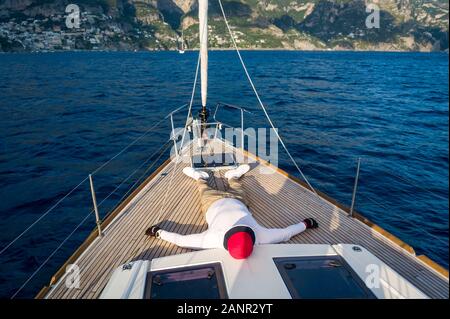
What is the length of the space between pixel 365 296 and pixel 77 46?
196337 millimetres

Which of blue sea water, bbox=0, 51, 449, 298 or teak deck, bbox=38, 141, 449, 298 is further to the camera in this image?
blue sea water, bbox=0, 51, 449, 298

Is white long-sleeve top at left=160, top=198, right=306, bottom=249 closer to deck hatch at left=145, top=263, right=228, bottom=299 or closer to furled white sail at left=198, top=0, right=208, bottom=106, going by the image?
deck hatch at left=145, top=263, right=228, bottom=299

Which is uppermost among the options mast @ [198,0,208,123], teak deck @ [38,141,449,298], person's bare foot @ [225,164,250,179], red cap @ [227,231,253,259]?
mast @ [198,0,208,123]

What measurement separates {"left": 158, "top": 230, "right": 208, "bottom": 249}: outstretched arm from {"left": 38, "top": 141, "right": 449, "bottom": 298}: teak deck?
180 mm

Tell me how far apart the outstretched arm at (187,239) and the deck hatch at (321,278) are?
136cm

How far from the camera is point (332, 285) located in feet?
13.6

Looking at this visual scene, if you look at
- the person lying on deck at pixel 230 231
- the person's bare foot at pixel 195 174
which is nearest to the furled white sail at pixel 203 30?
the person's bare foot at pixel 195 174

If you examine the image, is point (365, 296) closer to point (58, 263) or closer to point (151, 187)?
point (151, 187)

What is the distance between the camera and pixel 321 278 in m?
4.29

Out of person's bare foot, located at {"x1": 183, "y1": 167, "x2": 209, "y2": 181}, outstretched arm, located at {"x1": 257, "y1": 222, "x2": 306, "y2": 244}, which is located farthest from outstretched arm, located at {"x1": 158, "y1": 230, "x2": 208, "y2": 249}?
person's bare foot, located at {"x1": 183, "y1": 167, "x2": 209, "y2": 181}

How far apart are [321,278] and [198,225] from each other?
316 centimetres

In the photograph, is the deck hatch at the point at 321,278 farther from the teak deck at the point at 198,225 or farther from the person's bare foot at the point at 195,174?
the person's bare foot at the point at 195,174

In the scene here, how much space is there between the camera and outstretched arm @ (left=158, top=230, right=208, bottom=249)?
541 centimetres
